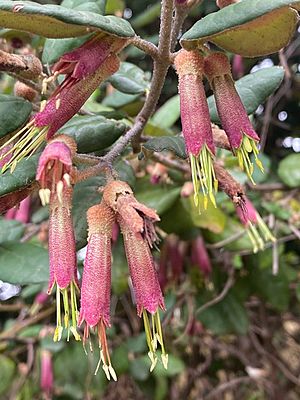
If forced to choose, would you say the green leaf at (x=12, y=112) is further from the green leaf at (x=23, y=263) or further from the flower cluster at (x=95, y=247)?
the green leaf at (x=23, y=263)

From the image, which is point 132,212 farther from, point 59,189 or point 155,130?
point 155,130

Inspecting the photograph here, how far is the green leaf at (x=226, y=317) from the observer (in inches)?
79.0

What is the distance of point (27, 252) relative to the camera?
1.22 m

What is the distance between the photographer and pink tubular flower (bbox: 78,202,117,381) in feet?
2.35

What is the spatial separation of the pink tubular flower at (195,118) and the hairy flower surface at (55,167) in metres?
0.15

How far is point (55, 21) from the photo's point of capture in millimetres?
688

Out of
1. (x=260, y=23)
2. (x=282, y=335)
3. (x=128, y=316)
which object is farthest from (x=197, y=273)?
(x=260, y=23)

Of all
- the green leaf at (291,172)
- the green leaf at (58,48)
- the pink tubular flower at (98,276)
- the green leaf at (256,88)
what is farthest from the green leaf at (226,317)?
the pink tubular flower at (98,276)

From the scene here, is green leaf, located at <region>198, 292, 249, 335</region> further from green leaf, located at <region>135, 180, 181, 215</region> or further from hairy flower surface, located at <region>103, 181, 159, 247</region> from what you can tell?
hairy flower surface, located at <region>103, 181, 159, 247</region>

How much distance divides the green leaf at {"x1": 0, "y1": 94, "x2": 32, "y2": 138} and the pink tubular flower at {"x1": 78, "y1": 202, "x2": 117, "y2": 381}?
20 centimetres

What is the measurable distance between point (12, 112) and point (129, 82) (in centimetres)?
44

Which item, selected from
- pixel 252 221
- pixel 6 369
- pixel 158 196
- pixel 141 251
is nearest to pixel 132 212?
pixel 141 251

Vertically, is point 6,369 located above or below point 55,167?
below

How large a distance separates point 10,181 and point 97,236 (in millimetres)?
136
